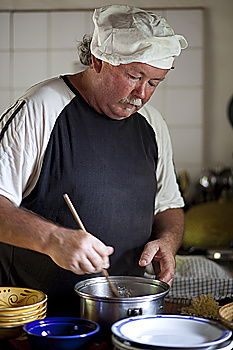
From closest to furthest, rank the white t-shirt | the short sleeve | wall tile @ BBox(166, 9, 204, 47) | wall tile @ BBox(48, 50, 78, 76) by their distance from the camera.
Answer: the white t-shirt < the short sleeve < wall tile @ BBox(166, 9, 204, 47) < wall tile @ BBox(48, 50, 78, 76)

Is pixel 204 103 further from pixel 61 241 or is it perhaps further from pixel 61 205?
pixel 61 241

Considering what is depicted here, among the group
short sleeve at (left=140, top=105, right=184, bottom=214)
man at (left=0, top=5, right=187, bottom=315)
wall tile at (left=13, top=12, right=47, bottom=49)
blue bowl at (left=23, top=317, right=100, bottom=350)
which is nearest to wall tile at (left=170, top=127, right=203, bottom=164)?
wall tile at (left=13, top=12, right=47, bottom=49)

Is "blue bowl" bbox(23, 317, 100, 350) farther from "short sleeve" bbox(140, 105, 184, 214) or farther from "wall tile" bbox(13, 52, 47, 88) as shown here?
"wall tile" bbox(13, 52, 47, 88)

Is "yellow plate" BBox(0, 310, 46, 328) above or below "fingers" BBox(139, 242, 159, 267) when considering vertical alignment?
below

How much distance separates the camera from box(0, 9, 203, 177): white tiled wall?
15.4 ft

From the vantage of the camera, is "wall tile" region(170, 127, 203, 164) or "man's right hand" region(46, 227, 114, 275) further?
"wall tile" region(170, 127, 203, 164)

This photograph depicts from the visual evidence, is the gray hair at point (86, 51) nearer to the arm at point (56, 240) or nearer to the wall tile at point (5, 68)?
the arm at point (56, 240)

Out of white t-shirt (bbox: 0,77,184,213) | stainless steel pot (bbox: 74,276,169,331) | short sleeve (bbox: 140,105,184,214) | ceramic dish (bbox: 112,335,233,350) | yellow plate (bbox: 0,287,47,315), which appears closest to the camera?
ceramic dish (bbox: 112,335,233,350)

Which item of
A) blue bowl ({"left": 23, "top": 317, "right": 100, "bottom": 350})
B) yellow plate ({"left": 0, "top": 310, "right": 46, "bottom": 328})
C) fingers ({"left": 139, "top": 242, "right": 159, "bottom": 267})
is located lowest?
yellow plate ({"left": 0, "top": 310, "right": 46, "bottom": 328})

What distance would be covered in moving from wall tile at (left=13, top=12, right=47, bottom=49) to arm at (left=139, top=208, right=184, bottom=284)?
2.83 m

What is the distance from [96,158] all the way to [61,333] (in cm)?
65

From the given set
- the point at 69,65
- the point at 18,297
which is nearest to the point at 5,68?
the point at 69,65

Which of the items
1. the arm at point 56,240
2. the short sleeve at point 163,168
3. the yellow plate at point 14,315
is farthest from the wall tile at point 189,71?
the yellow plate at point 14,315

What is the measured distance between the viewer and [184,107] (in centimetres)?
471
